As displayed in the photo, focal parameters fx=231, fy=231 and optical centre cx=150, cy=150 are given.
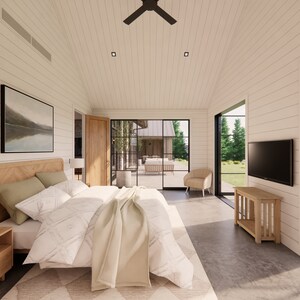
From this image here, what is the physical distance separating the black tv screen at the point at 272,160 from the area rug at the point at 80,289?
5.63 feet

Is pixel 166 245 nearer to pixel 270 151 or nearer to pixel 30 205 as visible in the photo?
pixel 30 205

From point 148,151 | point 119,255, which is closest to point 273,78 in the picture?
point 119,255

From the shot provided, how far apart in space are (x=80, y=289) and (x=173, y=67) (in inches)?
200

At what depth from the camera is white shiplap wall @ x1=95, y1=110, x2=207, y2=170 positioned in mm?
7457

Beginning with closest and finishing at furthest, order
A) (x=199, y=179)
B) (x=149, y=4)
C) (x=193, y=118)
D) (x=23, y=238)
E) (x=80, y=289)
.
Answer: (x=80, y=289), (x=23, y=238), (x=149, y=4), (x=199, y=179), (x=193, y=118)

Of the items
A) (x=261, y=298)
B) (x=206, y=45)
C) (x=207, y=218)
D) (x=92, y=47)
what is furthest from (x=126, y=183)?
(x=261, y=298)

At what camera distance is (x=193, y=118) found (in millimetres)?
7480

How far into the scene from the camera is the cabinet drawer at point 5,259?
89.0 inches

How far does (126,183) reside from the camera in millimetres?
7906

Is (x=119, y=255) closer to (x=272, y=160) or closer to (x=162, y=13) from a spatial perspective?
(x=272, y=160)

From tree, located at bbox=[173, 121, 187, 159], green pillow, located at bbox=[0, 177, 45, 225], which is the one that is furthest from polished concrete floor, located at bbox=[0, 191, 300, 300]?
tree, located at bbox=[173, 121, 187, 159]

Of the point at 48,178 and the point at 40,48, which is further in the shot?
the point at 40,48

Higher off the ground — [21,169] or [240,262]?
[21,169]

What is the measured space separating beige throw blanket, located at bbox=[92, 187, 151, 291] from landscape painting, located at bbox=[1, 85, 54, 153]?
5.92 ft
